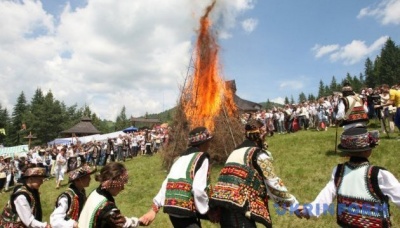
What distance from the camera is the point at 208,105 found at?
15148mm

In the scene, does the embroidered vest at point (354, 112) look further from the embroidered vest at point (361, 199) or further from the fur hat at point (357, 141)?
the embroidered vest at point (361, 199)

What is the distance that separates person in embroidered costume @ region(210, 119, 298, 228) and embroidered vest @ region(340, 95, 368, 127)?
4.20 m

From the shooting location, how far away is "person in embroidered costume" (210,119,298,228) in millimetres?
4004

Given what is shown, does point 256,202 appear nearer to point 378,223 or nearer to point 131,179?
point 378,223

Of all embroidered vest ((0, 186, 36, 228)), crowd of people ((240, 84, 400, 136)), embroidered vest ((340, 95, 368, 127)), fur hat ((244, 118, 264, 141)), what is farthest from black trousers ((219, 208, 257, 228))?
crowd of people ((240, 84, 400, 136))

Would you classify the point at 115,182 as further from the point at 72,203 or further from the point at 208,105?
the point at 208,105

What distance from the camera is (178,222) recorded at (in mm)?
4332

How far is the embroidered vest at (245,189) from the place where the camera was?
3.99 m

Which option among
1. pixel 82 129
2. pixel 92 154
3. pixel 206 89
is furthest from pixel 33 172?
pixel 82 129

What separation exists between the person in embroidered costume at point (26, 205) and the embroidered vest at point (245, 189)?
2.71 m

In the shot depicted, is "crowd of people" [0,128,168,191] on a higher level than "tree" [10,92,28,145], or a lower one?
lower

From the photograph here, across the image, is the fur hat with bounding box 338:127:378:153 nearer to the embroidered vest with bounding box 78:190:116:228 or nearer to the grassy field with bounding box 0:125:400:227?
the embroidered vest with bounding box 78:190:116:228

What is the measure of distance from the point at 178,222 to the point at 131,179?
Answer: 1219cm

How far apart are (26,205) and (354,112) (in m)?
6.55
